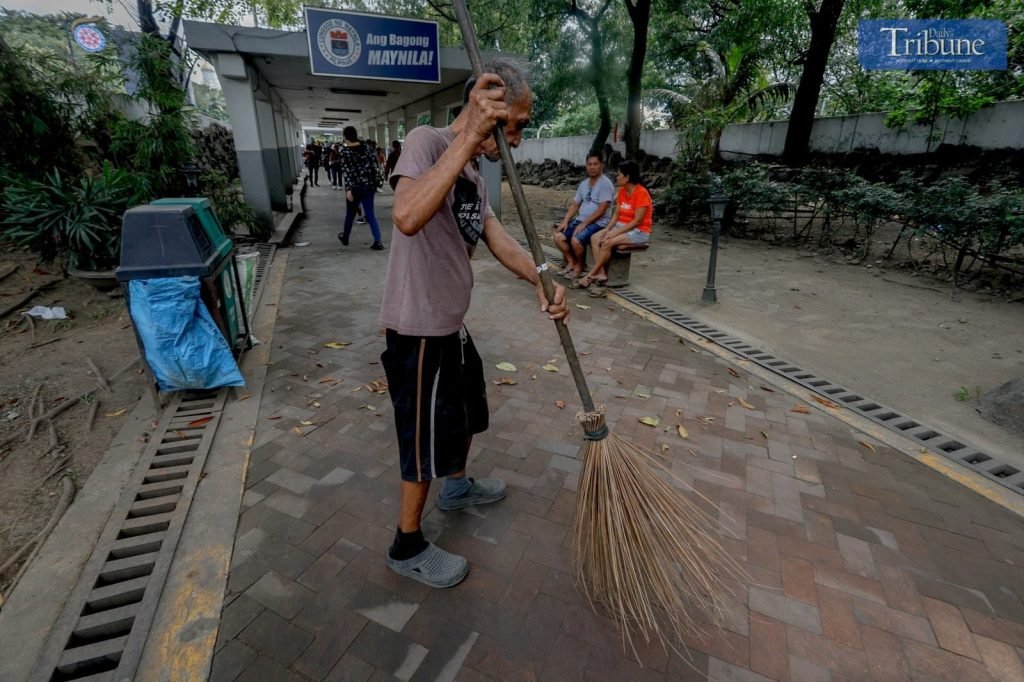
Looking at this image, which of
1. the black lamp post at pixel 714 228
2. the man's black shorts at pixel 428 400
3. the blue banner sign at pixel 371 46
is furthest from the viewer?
the blue banner sign at pixel 371 46

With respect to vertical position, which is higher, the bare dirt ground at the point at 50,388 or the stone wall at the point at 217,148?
the stone wall at the point at 217,148

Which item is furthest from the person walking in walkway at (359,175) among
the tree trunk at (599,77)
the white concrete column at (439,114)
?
the tree trunk at (599,77)

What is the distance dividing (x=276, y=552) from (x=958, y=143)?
1297 centimetres

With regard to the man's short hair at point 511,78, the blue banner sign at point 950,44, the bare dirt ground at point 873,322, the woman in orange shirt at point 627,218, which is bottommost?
the bare dirt ground at point 873,322

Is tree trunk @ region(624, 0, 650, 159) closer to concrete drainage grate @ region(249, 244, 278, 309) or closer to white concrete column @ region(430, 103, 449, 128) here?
white concrete column @ region(430, 103, 449, 128)

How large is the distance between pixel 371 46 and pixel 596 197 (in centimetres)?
520

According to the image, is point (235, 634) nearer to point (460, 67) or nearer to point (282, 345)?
point (282, 345)

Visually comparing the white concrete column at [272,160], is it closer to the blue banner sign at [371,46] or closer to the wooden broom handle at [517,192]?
the blue banner sign at [371,46]

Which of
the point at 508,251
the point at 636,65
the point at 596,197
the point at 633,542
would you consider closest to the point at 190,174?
the point at 596,197

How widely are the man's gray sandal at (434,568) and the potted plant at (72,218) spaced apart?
511cm

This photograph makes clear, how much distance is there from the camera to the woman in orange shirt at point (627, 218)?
225 inches

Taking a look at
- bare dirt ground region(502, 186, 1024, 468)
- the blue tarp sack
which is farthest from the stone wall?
bare dirt ground region(502, 186, 1024, 468)

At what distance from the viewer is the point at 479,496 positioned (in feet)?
8.21

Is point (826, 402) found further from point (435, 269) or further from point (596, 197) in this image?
point (596, 197)
